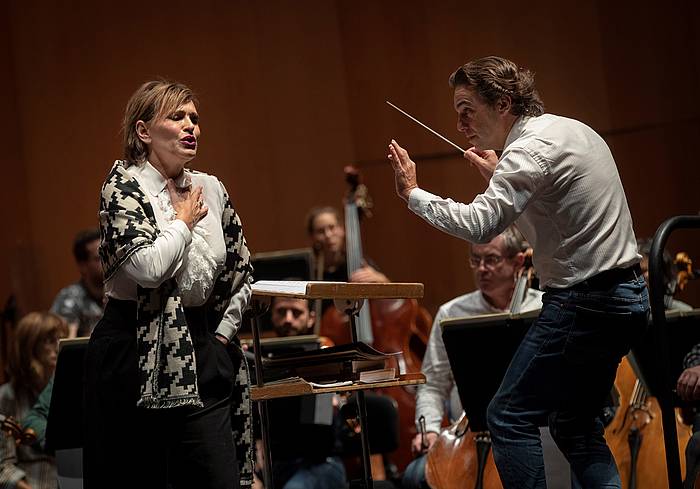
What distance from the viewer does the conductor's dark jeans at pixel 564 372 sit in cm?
261

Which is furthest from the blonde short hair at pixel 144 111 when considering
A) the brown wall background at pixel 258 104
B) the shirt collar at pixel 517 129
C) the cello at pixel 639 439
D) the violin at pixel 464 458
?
the brown wall background at pixel 258 104

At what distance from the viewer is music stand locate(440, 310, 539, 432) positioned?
3.10 metres

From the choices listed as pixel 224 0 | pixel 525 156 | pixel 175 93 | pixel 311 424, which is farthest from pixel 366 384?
pixel 224 0

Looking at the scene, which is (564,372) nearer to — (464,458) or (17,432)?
(464,458)

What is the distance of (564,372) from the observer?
2.62 meters

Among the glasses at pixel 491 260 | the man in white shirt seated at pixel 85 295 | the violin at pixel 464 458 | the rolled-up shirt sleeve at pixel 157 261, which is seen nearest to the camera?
the rolled-up shirt sleeve at pixel 157 261

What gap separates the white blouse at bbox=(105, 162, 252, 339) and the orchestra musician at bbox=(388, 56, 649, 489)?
54cm

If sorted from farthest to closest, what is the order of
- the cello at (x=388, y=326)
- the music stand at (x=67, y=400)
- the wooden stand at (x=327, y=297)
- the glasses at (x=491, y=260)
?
the cello at (x=388, y=326), the glasses at (x=491, y=260), the music stand at (x=67, y=400), the wooden stand at (x=327, y=297)

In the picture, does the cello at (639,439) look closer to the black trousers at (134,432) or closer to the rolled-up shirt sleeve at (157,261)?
the black trousers at (134,432)

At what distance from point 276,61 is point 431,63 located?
3.17 feet

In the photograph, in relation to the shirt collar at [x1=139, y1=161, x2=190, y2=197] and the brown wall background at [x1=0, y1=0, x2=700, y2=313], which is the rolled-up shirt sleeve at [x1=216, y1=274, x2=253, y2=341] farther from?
the brown wall background at [x1=0, y1=0, x2=700, y2=313]

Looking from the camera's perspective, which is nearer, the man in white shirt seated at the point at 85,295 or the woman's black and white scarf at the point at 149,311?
the woman's black and white scarf at the point at 149,311

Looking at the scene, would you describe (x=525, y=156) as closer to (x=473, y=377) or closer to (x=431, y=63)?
(x=473, y=377)

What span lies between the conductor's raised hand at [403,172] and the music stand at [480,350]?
48 cm
